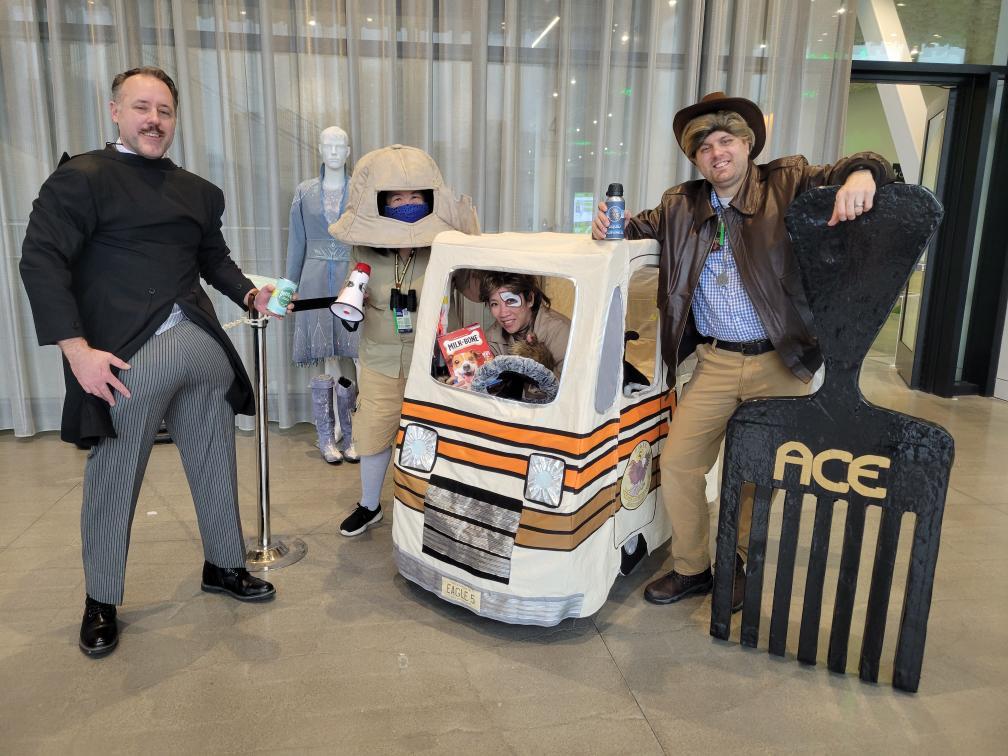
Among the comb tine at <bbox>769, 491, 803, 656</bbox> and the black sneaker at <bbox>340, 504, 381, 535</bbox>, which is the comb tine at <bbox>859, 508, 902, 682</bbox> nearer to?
the comb tine at <bbox>769, 491, 803, 656</bbox>

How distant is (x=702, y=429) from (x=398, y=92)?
9.18 ft

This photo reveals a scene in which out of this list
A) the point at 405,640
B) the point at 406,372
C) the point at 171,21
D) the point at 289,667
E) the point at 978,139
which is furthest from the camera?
the point at 978,139

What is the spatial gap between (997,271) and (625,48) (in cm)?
311

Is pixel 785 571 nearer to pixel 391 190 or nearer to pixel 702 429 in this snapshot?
pixel 702 429

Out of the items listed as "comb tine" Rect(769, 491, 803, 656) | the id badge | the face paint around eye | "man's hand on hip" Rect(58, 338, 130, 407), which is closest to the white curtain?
the id badge

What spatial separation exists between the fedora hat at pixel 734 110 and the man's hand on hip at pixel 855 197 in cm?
50

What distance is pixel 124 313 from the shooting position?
2029 millimetres

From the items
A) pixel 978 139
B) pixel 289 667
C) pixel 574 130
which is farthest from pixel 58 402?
pixel 978 139

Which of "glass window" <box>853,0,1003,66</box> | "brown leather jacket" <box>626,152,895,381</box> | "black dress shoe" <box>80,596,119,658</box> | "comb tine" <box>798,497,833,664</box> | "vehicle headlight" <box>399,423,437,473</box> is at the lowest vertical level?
"black dress shoe" <box>80,596,119,658</box>

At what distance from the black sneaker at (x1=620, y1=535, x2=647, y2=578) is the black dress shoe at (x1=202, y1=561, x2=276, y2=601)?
3.81 ft

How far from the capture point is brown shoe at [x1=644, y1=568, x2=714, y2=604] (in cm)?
246

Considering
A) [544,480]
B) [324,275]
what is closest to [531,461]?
[544,480]

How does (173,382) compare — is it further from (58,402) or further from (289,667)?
(58,402)

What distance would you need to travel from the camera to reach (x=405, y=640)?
87.4 inches
